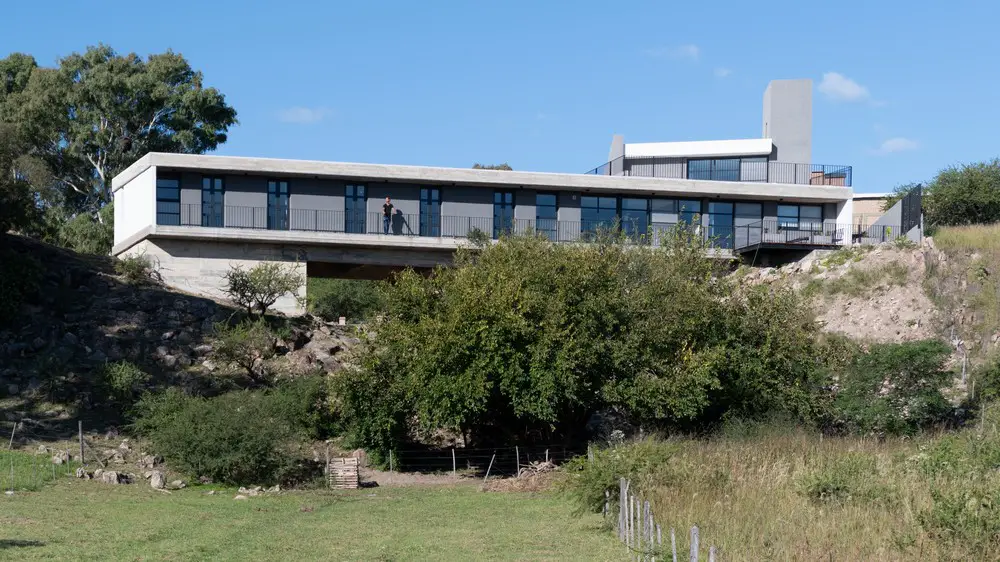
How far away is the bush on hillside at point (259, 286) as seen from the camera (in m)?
51.5

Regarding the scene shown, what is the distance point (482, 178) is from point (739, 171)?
55.7ft

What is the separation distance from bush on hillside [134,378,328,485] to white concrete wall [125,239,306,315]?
15293mm

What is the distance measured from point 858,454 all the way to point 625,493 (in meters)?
6.02

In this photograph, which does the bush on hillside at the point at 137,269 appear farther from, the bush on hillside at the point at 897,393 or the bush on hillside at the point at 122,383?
the bush on hillside at the point at 897,393

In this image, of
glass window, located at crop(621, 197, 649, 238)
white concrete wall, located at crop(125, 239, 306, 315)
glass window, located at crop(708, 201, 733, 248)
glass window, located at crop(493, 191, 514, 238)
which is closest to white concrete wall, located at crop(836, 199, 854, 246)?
glass window, located at crop(708, 201, 733, 248)

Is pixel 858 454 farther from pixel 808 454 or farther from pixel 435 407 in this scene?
pixel 435 407

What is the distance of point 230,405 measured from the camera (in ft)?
129

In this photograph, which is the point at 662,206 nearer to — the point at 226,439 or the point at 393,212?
the point at 393,212

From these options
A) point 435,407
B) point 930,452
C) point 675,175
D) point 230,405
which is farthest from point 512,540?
point 675,175

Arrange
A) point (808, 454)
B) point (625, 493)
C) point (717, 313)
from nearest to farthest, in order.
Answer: point (625, 493) → point (808, 454) → point (717, 313)

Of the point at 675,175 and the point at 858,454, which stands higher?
the point at 675,175

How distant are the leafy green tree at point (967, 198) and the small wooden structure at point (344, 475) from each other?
4849 cm

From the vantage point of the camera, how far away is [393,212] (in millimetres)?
57250

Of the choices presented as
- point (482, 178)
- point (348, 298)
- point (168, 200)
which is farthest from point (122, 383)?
point (348, 298)
